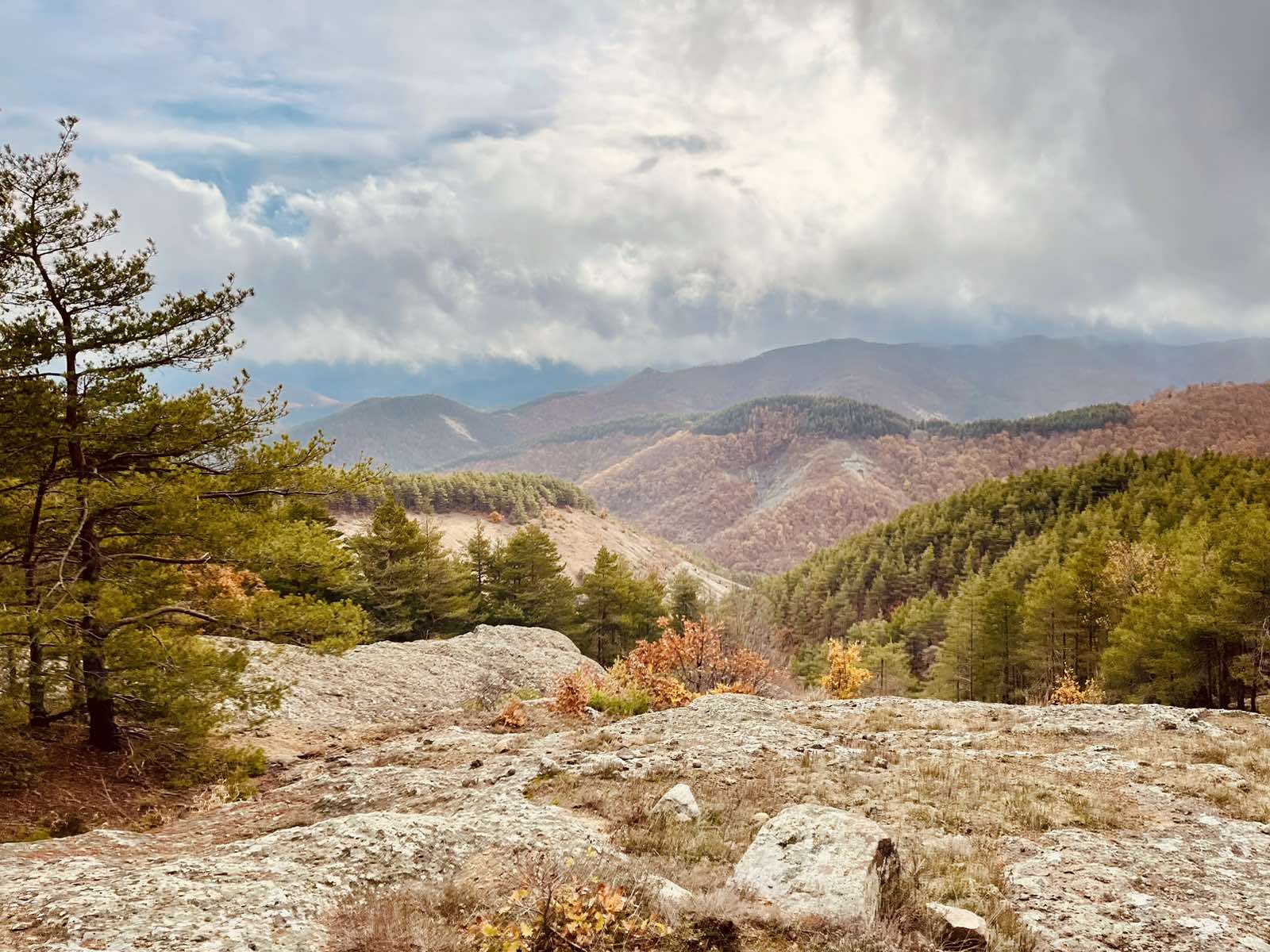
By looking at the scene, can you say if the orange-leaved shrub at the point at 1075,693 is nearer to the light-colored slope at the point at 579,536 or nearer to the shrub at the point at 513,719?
the shrub at the point at 513,719

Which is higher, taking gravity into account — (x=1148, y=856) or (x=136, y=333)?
(x=136, y=333)

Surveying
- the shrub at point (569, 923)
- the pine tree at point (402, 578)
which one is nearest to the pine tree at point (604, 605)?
the pine tree at point (402, 578)

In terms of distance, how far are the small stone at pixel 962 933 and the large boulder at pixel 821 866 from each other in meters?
0.54

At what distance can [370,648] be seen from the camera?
27.6 meters

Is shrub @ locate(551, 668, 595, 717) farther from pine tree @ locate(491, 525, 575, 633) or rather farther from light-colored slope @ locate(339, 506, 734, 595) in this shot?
light-colored slope @ locate(339, 506, 734, 595)

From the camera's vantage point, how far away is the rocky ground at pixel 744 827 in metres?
6.12

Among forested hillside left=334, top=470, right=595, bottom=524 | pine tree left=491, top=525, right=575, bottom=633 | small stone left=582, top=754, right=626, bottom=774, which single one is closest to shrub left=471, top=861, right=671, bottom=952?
small stone left=582, top=754, right=626, bottom=774

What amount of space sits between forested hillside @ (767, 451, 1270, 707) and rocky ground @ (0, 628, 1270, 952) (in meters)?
20.7

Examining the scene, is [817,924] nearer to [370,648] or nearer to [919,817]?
[919,817]

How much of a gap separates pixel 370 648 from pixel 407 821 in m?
21.2

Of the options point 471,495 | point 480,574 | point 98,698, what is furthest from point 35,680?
point 471,495

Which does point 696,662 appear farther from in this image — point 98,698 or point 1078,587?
point 1078,587

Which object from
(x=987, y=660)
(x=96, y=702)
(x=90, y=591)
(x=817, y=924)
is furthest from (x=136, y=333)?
(x=987, y=660)

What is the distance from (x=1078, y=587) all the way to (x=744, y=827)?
152 ft
